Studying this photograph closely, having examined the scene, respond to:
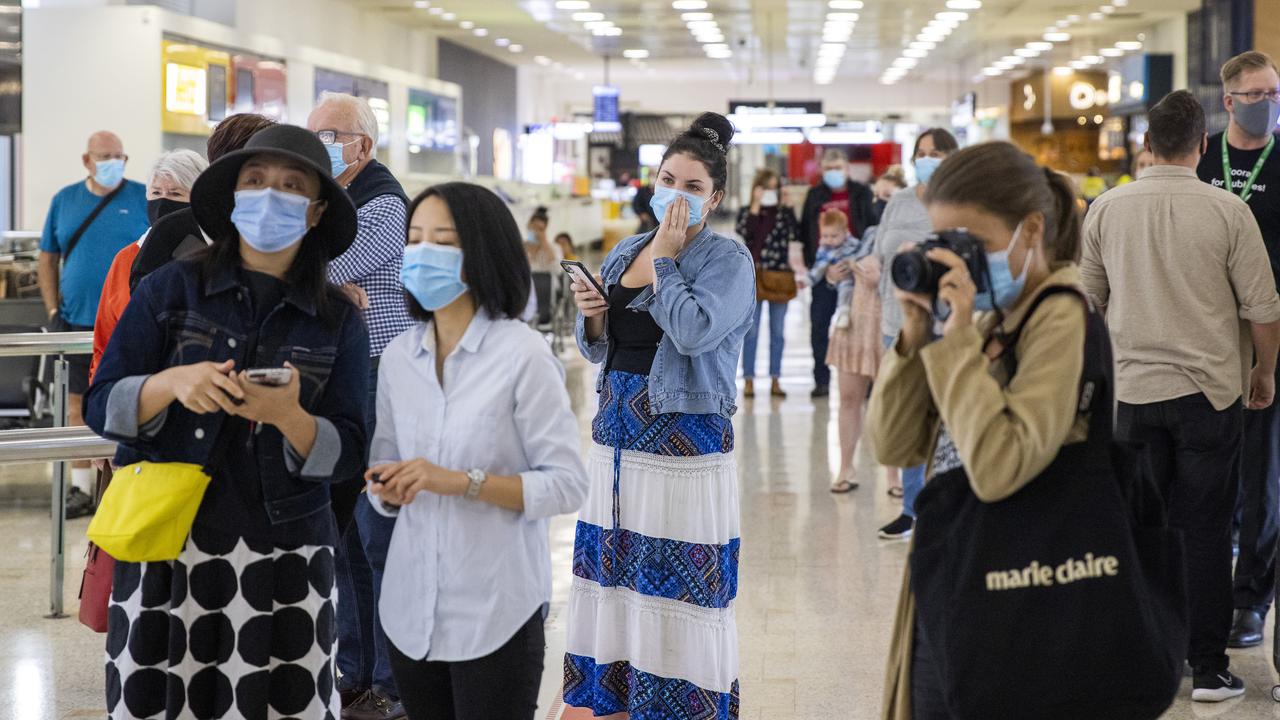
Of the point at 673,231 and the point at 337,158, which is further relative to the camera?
the point at 337,158

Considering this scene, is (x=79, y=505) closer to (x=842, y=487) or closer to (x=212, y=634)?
(x=842, y=487)

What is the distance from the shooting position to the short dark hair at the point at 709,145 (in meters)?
3.52

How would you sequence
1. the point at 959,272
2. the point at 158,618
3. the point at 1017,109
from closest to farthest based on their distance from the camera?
the point at 959,272 → the point at 158,618 → the point at 1017,109

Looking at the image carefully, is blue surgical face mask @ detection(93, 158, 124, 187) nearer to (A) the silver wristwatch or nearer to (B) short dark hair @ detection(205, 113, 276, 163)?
(B) short dark hair @ detection(205, 113, 276, 163)

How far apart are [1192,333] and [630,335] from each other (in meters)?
1.63

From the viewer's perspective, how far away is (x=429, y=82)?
783 inches

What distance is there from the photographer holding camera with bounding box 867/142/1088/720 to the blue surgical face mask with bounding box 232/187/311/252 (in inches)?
41.8

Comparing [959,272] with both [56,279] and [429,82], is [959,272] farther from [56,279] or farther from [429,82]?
[429,82]

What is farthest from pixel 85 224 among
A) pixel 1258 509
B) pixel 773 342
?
pixel 1258 509

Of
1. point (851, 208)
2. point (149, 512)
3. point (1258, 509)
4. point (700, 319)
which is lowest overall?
point (1258, 509)

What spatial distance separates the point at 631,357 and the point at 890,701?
1500 mm

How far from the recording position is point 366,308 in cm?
366

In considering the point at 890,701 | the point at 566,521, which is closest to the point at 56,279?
the point at 566,521

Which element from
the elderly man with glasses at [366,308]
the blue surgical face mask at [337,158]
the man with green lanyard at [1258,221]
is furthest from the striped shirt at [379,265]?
the man with green lanyard at [1258,221]
